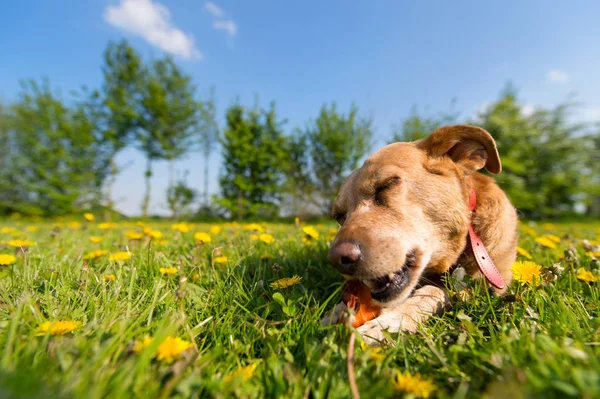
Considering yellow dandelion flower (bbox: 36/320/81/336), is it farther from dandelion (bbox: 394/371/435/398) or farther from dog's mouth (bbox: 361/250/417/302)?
dog's mouth (bbox: 361/250/417/302)

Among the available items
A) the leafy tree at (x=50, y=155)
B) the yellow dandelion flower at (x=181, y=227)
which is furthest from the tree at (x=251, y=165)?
the yellow dandelion flower at (x=181, y=227)

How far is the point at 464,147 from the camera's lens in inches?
100

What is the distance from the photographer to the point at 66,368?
89 centimetres

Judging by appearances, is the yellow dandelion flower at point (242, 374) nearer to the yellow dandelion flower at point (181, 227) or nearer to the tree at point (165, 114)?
the yellow dandelion flower at point (181, 227)

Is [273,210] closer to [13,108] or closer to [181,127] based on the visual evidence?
[181,127]

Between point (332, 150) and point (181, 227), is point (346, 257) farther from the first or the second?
point (332, 150)

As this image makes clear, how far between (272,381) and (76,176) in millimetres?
21652

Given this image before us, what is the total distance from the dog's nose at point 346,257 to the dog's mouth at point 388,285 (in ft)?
0.40

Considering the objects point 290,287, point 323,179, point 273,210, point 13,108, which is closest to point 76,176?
point 13,108

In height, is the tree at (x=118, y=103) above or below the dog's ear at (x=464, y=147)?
above

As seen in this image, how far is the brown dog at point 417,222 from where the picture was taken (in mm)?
1773

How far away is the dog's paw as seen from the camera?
49.6 inches

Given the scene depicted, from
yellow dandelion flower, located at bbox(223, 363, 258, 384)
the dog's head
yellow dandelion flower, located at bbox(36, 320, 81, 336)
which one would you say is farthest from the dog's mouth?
yellow dandelion flower, located at bbox(36, 320, 81, 336)

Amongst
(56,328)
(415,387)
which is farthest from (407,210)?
(56,328)
